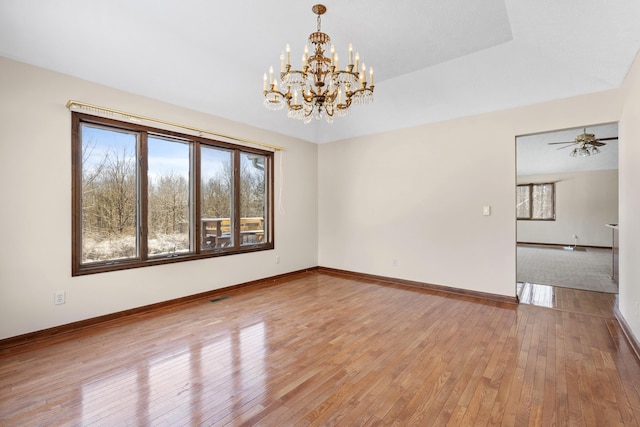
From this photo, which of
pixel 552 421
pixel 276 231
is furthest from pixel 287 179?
pixel 552 421

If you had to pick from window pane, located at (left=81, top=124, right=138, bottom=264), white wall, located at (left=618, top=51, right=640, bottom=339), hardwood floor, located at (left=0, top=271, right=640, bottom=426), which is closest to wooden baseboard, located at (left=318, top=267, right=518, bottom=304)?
hardwood floor, located at (left=0, top=271, right=640, bottom=426)

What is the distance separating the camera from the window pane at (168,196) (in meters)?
3.86

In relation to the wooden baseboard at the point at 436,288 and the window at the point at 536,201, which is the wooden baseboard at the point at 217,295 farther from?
the window at the point at 536,201

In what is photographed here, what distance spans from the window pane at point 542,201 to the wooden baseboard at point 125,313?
353 inches

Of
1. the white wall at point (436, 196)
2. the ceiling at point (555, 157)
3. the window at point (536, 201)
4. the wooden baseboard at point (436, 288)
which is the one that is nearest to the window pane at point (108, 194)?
the white wall at point (436, 196)

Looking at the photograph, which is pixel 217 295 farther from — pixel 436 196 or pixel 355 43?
pixel 355 43

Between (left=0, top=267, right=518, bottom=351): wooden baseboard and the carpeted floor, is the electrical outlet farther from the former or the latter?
the carpeted floor

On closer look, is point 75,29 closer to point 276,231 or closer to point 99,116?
point 99,116

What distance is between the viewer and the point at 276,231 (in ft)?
17.7

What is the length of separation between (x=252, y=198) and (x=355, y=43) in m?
2.93

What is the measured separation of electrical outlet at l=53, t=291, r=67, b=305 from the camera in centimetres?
304

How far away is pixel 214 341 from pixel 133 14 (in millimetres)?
3199

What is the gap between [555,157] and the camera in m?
8.29

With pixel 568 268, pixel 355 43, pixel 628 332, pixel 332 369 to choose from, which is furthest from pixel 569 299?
pixel 355 43
